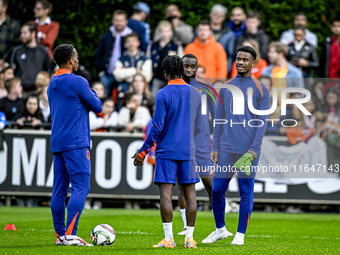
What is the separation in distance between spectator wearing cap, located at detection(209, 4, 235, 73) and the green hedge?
234 centimetres

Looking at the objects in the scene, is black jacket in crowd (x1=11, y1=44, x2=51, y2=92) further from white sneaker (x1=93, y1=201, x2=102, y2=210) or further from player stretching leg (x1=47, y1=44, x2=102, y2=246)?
player stretching leg (x1=47, y1=44, x2=102, y2=246)

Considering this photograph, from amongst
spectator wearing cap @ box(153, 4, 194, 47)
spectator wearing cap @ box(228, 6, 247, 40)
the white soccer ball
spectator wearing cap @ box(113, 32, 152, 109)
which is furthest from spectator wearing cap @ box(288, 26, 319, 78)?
the white soccer ball

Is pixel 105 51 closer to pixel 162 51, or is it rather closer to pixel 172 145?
pixel 162 51

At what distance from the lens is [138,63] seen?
47.6ft

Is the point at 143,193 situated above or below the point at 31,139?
below

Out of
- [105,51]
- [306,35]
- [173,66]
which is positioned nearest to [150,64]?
[105,51]

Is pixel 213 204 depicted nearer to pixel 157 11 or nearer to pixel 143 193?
pixel 143 193

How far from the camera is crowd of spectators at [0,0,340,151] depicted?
1321cm

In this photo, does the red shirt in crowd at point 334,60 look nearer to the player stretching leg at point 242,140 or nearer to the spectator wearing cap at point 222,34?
the spectator wearing cap at point 222,34

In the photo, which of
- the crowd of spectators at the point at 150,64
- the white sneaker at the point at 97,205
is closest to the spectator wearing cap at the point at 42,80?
the crowd of spectators at the point at 150,64

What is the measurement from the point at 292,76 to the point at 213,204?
23.0 feet

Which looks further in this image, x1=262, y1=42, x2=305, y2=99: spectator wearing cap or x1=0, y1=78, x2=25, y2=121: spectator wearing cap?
x1=262, y1=42, x2=305, y2=99: spectator wearing cap

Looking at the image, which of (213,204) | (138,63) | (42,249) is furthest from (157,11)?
(42,249)

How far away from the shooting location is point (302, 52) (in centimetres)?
1498
